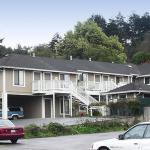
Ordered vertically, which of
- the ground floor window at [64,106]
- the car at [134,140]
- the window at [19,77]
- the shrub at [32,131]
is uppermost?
the window at [19,77]

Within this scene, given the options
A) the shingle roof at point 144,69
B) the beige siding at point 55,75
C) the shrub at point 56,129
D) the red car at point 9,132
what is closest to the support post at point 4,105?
the beige siding at point 55,75

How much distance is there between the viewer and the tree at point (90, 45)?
102 m

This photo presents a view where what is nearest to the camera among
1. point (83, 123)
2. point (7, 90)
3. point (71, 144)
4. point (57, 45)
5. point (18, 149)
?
point (18, 149)

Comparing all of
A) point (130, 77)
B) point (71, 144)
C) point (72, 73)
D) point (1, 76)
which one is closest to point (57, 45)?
point (130, 77)

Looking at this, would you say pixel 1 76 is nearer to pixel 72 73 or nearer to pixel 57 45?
pixel 72 73

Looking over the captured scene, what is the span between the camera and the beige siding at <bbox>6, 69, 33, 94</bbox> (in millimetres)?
57125

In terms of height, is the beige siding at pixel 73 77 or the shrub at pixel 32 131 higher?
the beige siding at pixel 73 77

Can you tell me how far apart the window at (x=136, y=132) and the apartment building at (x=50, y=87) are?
39306 mm

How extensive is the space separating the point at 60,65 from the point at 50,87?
7430 millimetres

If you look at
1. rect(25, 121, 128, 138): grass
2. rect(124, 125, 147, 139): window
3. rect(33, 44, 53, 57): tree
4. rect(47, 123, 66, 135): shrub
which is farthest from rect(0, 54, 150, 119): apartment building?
rect(33, 44, 53, 57): tree

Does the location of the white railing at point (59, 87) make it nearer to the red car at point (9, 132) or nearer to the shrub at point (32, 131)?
the shrub at point (32, 131)

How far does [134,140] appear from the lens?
17.0 meters

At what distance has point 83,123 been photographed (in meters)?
43.3

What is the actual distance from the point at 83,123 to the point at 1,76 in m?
16.6
